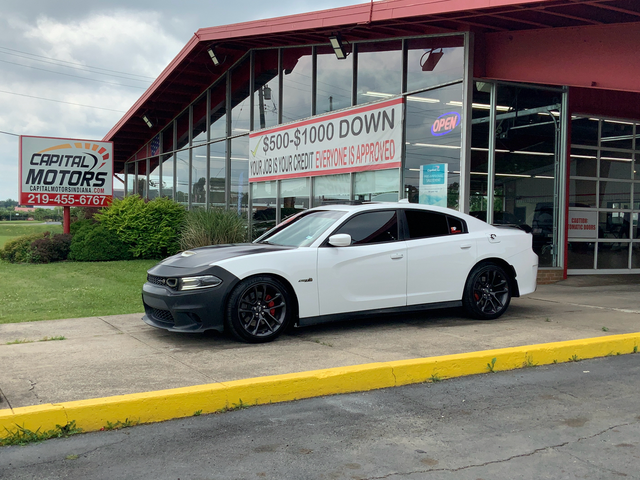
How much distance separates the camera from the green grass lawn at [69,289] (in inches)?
352

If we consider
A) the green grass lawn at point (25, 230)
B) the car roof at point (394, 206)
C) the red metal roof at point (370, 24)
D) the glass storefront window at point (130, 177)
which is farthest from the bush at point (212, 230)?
the glass storefront window at point (130, 177)

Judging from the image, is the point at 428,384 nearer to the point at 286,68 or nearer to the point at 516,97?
the point at 516,97

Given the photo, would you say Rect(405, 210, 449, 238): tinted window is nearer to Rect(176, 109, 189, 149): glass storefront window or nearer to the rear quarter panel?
the rear quarter panel

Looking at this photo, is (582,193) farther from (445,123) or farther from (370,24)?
(370,24)

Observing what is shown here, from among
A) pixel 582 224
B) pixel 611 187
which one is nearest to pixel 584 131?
pixel 611 187

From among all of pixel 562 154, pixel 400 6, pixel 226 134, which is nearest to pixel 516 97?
pixel 562 154

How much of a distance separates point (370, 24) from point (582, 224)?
6.24m

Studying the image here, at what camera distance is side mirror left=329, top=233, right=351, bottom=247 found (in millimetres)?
6730

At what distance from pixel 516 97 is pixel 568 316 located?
500 centimetres

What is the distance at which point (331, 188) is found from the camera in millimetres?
14422

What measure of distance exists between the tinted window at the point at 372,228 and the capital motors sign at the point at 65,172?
13.1 m

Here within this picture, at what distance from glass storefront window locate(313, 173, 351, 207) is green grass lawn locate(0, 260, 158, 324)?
4.49 meters

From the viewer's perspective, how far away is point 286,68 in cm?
1641

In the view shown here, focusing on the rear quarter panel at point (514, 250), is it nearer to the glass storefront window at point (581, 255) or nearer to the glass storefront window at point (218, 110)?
the glass storefront window at point (581, 255)
